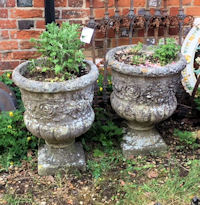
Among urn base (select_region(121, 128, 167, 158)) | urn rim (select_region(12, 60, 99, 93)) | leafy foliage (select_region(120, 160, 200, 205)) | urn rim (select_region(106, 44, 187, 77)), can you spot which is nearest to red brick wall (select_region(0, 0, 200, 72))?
urn rim (select_region(106, 44, 187, 77))

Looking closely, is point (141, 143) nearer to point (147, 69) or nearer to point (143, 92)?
point (143, 92)

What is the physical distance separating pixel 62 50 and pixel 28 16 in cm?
107

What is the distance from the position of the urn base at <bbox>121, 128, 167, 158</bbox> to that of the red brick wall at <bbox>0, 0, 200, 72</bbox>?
1.39 m

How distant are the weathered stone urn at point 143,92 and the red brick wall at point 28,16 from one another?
68 centimetres

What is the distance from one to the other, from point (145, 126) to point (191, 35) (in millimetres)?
1337

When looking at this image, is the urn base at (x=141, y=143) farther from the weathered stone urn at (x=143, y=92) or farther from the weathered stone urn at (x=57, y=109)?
the weathered stone urn at (x=57, y=109)

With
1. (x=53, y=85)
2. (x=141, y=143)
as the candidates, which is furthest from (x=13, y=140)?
(x=141, y=143)

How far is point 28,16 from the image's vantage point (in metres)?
3.45

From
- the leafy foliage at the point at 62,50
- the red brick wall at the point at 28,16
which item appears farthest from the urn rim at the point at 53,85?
the red brick wall at the point at 28,16

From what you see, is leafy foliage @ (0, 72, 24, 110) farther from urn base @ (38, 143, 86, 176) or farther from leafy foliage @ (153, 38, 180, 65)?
leafy foliage @ (153, 38, 180, 65)

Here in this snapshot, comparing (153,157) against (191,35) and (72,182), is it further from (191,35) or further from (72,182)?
(191,35)

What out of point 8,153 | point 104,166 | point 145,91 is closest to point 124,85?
point 145,91

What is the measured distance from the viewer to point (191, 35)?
376cm

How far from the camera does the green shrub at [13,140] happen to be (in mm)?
3049
